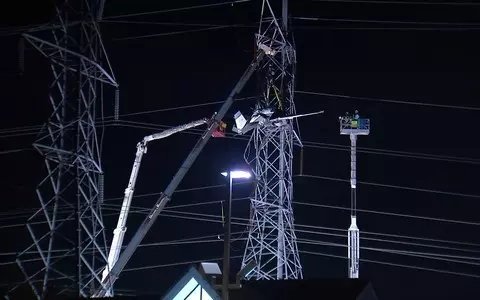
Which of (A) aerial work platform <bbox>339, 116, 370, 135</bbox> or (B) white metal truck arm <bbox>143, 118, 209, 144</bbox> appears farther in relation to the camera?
(B) white metal truck arm <bbox>143, 118, 209, 144</bbox>

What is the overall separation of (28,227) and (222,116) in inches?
514

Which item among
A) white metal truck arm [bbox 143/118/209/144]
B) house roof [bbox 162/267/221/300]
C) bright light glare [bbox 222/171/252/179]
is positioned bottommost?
house roof [bbox 162/267/221/300]

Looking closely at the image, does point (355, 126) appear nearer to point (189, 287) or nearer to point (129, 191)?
point (129, 191)

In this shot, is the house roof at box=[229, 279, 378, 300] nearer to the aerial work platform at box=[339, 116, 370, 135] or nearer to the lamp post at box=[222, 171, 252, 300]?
the lamp post at box=[222, 171, 252, 300]

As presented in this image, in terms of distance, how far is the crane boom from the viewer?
31.8 metres

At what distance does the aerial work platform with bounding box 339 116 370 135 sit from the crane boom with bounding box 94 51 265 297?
14.9 feet

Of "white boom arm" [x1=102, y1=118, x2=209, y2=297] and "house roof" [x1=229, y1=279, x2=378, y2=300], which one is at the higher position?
"white boom arm" [x1=102, y1=118, x2=209, y2=297]

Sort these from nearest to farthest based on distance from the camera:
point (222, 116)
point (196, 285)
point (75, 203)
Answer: point (75, 203), point (196, 285), point (222, 116)

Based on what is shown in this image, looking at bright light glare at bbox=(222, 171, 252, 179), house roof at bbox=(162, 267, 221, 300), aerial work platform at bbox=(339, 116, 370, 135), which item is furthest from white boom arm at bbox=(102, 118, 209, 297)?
bright light glare at bbox=(222, 171, 252, 179)

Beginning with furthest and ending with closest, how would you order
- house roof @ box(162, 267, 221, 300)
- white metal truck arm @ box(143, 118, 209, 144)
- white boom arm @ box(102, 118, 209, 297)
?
white metal truck arm @ box(143, 118, 209, 144)
white boom arm @ box(102, 118, 209, 297)
house roof @ box(162, 267, 221, 300)

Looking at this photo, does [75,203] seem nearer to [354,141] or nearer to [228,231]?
[228,231]

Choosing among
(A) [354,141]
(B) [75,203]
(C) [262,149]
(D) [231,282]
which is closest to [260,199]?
(C) [262,149]

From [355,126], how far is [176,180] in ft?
26.5

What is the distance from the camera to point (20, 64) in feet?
80.6
